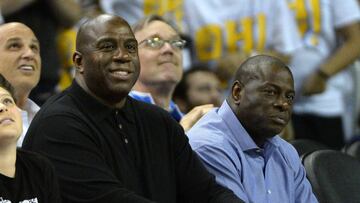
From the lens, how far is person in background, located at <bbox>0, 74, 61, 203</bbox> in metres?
3.03

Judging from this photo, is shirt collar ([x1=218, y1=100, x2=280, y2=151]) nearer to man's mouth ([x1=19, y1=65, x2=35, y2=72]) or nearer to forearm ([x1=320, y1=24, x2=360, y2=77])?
man's mouth ([x1=19, y1=65, x2=35, y2=72])

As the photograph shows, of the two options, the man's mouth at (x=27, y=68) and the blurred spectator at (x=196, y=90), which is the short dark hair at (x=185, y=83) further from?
the man's mouth at (x=27, y=68)

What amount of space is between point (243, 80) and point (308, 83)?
220 centimetres

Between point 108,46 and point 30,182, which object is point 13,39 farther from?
point 30,182

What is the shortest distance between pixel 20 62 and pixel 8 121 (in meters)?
1.18

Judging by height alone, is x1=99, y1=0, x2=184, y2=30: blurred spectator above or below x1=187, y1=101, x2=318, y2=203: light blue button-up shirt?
above

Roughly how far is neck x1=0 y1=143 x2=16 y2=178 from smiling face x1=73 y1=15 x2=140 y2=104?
0.53 metres

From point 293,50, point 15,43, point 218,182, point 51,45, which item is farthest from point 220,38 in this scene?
point 218,182

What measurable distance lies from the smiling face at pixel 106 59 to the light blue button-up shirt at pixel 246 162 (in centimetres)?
48

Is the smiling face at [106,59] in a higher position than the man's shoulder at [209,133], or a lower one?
higher

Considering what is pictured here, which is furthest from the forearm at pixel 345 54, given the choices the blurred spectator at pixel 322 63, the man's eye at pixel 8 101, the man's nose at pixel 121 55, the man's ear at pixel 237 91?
the man's eye at pixel 8 101

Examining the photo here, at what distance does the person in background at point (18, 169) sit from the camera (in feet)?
9.95

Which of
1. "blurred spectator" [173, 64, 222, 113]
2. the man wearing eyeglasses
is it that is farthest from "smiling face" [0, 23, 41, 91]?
"blurred spectator" [173, 64, 222, 113]

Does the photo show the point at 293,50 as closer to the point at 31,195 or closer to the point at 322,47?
the point at 322,47
